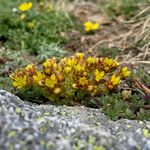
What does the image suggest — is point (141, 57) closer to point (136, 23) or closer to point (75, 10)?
point (136, 23)

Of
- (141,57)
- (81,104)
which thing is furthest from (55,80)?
(141,57)

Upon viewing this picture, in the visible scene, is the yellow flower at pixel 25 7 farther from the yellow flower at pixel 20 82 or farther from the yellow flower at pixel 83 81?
the yellow flower at pixel 83 81

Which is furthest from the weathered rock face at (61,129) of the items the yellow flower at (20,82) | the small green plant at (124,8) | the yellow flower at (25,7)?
the small green plant at (124,8)

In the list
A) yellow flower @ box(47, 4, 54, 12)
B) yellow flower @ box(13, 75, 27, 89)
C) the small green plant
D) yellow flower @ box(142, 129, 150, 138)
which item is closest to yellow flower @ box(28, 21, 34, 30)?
yellow flower @ box(47, 4, 54, 12)

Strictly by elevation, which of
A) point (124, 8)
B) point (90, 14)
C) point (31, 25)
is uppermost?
point (124, 8)

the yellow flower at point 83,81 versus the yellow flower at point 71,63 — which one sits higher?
the yellow flower at point 71,63

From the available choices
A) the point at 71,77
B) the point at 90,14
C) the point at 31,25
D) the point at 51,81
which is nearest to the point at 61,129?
the point at 51,81

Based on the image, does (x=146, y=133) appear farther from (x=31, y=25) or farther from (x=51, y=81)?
(x=31, y=25)

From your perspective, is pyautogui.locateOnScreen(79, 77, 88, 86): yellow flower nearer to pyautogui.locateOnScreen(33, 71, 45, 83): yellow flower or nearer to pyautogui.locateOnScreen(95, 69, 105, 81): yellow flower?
pyautogui.locateOnScreen(95, 69, 105, 81): yellow flower
